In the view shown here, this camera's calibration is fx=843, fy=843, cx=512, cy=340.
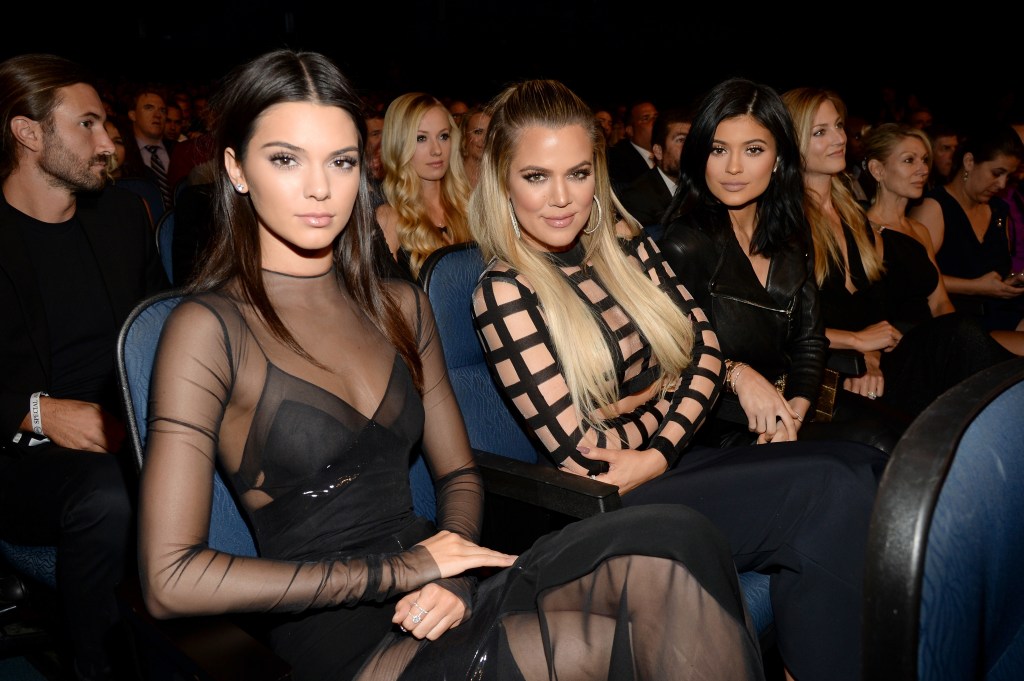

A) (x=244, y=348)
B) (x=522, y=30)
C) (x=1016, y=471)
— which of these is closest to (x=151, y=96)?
(x=244, y=348)

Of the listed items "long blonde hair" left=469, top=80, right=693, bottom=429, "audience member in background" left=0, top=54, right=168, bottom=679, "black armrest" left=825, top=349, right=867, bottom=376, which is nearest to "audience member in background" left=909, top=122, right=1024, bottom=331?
"black armrest" left=825, top=349, right=867, bottom=376

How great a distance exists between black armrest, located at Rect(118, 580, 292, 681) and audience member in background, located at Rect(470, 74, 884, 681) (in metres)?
0.75

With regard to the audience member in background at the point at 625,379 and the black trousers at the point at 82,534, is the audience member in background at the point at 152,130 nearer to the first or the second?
the black trousers at the point at 82,534

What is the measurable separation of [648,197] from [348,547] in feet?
11.6

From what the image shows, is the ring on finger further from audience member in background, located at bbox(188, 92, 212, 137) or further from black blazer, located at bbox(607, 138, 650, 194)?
black blazer, located at bbox(607, 138, 650, 194)

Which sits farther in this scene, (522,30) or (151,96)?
(522,30)

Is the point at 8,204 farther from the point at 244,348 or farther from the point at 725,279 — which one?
the point at 725,279

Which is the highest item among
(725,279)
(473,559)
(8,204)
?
(8,204)

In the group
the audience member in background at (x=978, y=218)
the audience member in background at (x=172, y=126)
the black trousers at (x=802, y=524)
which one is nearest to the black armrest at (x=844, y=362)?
the black trousers at (x=802, y=524)

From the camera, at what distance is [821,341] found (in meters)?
2.45

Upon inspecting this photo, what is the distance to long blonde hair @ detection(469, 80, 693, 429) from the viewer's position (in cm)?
187

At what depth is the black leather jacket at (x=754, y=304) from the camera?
2.38m

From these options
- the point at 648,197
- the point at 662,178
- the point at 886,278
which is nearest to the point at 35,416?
the point at 886,278

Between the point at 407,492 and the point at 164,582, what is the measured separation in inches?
17.7
